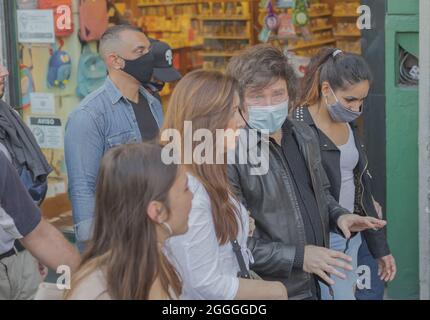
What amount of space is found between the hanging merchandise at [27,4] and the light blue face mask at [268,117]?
3489mm

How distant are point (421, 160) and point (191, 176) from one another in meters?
2.34

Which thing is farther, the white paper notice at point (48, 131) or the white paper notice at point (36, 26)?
the white paper notice at point (48, 131)

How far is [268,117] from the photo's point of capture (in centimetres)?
376

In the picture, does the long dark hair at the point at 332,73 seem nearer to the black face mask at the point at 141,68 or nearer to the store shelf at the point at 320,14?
the black face mask at the point at 141,68

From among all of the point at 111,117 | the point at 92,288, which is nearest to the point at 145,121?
the point at 111,117

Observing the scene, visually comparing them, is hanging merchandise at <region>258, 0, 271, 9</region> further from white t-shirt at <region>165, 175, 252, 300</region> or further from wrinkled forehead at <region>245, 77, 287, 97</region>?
white t-shirt at <region>165, 175, 252, 300</region>

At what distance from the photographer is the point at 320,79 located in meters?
4.63

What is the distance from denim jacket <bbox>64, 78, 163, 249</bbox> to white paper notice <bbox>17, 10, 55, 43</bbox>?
→ 7.46ft

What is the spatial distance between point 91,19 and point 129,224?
14.5 feet

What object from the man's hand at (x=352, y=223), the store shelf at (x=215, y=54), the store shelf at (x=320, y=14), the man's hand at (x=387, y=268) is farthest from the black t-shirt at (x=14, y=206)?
the store shelf at (x=215, y=54)

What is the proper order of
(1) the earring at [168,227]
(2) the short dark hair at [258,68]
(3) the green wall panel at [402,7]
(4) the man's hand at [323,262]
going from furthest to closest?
(3) the green wall panel at [402,7] → (2) the short dark hair at [258,68] → (4) the man's hand at [323,262] → (1) the earring at [168,227]

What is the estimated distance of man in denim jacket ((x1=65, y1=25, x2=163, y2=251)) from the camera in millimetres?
4367

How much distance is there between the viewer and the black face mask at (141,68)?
4758 mm

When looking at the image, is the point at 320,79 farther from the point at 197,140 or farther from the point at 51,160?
the point at 51,160
